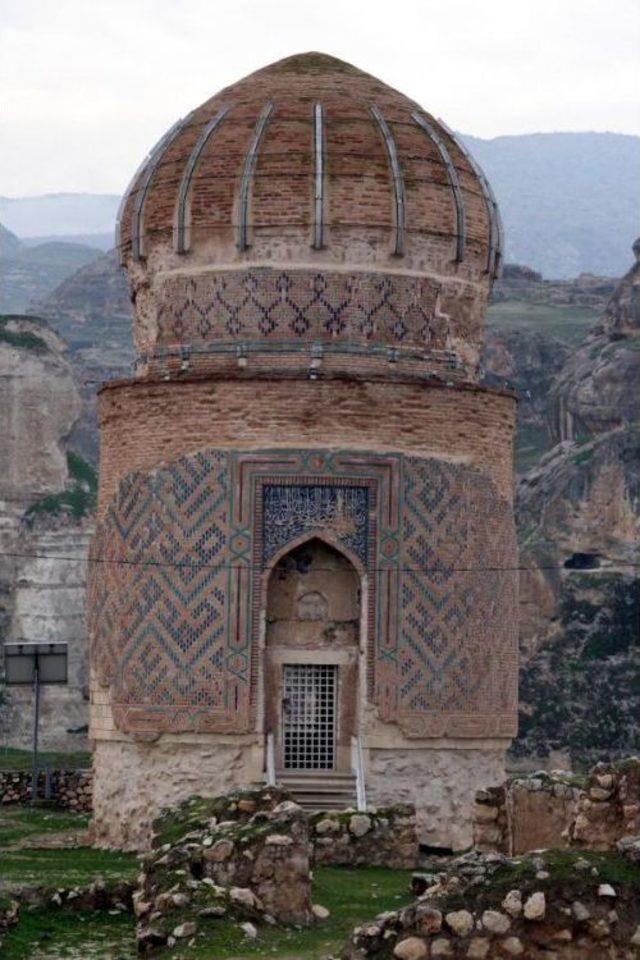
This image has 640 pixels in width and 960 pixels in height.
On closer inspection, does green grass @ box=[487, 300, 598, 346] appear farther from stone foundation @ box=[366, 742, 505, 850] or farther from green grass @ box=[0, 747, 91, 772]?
stone foundation @ box=[366, 742, 505, 850]

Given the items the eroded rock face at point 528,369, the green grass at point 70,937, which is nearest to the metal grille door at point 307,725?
the green grass at point 70,937

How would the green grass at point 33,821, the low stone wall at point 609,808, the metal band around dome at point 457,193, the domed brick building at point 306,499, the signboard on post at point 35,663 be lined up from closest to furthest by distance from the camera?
1. the low stone wall at point 609,808
2. the domed brick building at point 306,499
3. the metal band around dome at point 457,193
4. the green grass at point 33,821
5. the signboard on post at point 35,663

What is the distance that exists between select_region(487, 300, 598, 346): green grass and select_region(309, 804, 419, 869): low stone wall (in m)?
75.6

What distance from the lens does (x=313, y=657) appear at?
27.5 metres

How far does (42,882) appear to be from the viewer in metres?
21.3

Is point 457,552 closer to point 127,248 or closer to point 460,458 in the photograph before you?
point 460,458

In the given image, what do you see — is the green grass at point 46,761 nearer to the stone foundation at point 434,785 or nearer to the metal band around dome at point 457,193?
the stone foundation at point 434,785

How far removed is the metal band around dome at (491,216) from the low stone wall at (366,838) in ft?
26.9

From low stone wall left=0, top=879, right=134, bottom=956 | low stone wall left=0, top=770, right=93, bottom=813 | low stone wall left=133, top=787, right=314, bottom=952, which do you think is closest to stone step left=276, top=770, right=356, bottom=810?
low stone wall left=0, top=770, right=93, bottom=813

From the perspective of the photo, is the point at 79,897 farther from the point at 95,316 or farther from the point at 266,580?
the point at 95,316

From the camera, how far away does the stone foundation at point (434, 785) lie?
26969 mm

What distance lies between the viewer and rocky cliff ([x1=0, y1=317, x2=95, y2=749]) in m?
70.8

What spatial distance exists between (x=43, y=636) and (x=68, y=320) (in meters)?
64.5

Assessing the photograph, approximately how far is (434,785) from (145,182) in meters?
8.02
